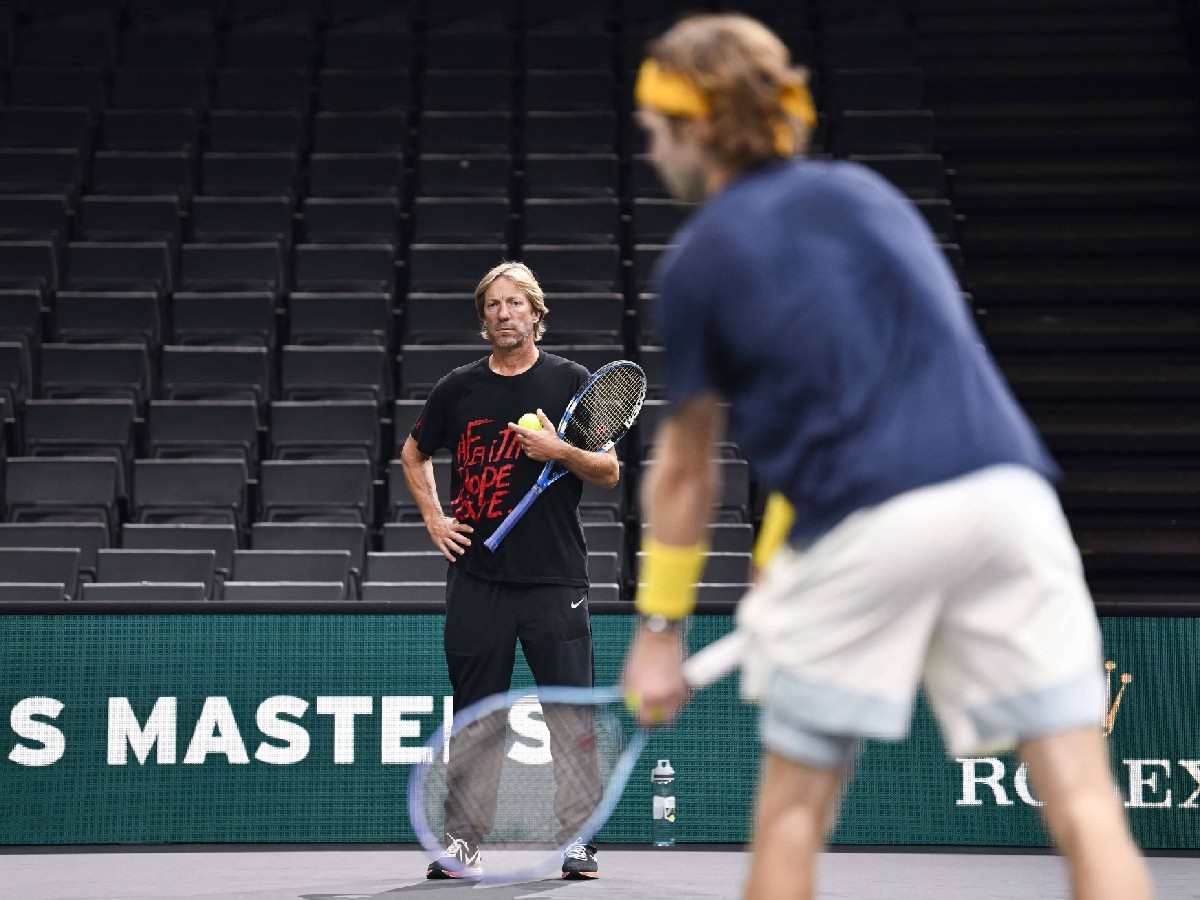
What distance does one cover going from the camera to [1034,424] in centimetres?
1059

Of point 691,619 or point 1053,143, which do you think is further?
point 1053,143

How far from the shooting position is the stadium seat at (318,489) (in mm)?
9188

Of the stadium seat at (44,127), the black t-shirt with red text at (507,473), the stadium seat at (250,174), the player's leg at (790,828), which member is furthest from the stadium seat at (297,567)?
the player's leg at (790,828)

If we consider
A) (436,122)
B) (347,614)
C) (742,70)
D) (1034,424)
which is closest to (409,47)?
(436,122)

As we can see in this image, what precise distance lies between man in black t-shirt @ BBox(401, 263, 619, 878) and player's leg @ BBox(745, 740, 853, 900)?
2862mm

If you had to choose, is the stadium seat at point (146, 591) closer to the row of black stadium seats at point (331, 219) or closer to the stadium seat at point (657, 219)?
the row of black stadium seats at point (331, 219)

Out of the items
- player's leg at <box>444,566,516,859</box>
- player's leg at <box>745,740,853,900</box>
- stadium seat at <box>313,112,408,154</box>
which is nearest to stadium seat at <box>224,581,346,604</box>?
player's leg at <box>444,566,516,859</box>

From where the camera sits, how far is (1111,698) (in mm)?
6086

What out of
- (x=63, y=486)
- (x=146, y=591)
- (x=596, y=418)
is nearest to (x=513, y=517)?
(x=596, y=418)

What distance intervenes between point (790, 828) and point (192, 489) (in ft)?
23.4

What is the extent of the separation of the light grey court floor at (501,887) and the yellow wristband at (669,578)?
2.56m

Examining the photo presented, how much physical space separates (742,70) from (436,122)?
10.0m

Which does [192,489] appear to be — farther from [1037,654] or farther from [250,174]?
[1037,654]

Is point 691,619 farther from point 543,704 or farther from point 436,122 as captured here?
point 436,122
